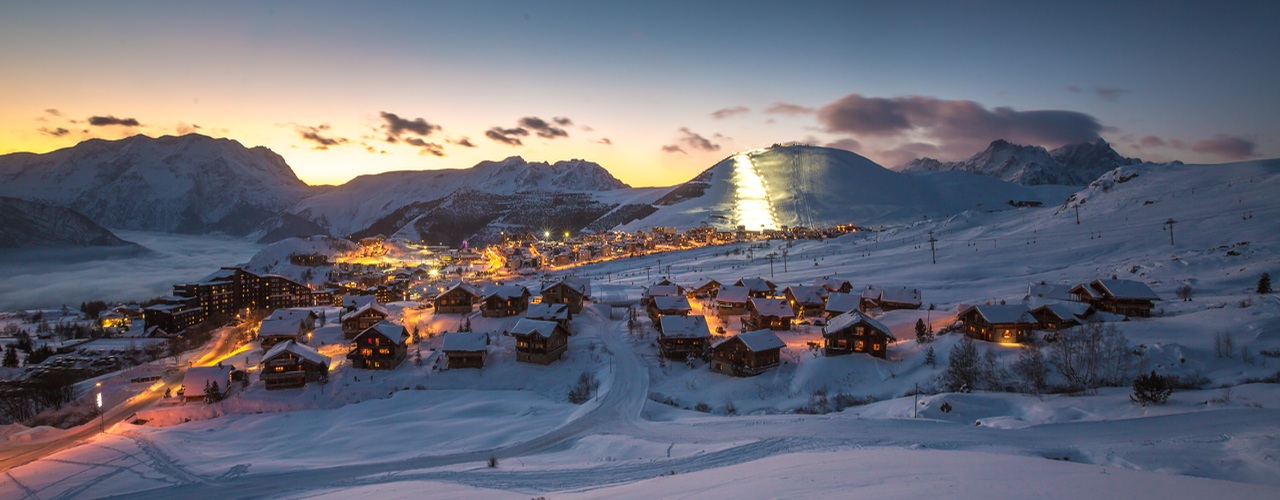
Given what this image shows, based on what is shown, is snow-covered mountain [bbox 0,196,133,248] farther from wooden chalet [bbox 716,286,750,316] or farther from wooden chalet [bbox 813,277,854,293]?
wooden chalet [bbox 813,277,854,293]

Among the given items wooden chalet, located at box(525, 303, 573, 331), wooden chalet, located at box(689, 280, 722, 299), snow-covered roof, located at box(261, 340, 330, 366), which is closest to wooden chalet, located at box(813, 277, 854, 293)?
wooden chalet, located at box(689, 280, 722, 299)

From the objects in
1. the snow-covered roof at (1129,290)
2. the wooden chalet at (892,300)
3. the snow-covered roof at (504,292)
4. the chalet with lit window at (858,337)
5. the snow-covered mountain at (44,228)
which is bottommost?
the chalet with lit window at (858,337)

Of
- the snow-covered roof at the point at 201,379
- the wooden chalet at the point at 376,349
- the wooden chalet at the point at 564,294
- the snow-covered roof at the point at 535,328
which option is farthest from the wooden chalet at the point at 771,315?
the snow-covered roof at the point at 201,379

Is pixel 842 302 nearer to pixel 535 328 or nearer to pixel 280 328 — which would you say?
Result: pixel 535 328

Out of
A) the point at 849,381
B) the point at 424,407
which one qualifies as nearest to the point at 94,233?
the point at 424,407

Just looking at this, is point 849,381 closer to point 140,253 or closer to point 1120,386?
point 1120,386

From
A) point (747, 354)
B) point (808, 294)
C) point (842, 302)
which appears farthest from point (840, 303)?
point (747, 354)

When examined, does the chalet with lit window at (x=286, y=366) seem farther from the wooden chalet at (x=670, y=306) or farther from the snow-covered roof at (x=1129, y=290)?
the snow-covered roof at (x=1129, y=290)

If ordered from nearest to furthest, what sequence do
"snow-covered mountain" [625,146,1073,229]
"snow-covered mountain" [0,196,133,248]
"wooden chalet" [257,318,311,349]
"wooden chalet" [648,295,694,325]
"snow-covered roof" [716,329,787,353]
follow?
1. "snow-covered roof" [716,329,787,353]
2. "wooden chalet" [257,318,311,349]
3. "wooden chalet" [648,295,694,325]
4. "snow-covered mountain" [0,196,133,248]
5. "snow-covered mountain" [625,146,1073,229]
